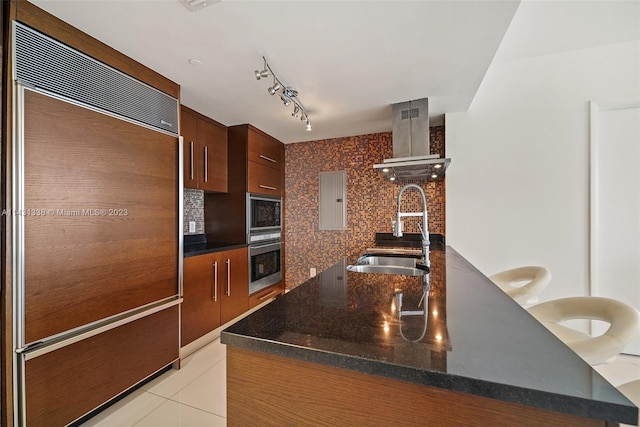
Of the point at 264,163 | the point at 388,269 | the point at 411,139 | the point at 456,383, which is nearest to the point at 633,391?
the point at 456,383

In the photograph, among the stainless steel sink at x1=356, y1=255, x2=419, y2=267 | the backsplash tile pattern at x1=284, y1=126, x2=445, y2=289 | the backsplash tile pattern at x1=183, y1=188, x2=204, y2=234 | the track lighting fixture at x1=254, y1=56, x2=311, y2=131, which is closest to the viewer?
the track lighting fixture at x1=254, y1=56, x2=311, y2=131

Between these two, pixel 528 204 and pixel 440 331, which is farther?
pixel 528 204

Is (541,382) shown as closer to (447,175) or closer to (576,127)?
(447,175)

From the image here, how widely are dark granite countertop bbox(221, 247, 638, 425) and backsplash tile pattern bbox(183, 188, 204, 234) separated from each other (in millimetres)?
2284

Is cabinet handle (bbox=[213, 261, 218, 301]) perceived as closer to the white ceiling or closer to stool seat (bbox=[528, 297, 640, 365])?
the white ceiling

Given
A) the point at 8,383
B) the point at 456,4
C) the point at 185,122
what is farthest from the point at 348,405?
the point at 185,122

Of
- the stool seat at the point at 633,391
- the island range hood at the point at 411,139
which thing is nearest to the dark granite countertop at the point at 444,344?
the stool seat at the point at 633,391

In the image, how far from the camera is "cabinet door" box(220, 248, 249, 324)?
102 inches

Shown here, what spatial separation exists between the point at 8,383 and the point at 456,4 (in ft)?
8.75

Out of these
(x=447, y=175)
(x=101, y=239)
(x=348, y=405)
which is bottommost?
(x=348, y=405)

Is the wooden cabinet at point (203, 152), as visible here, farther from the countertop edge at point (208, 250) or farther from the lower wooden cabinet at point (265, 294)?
the lower wooden cabinet at point (265, 294)

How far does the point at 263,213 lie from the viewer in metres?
3.26

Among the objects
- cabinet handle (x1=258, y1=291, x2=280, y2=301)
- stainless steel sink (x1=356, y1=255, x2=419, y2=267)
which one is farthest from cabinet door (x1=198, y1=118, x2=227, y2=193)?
stainless steel sink (x1=356, y1=255, x2=419, y2=267)

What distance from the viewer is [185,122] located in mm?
2455
